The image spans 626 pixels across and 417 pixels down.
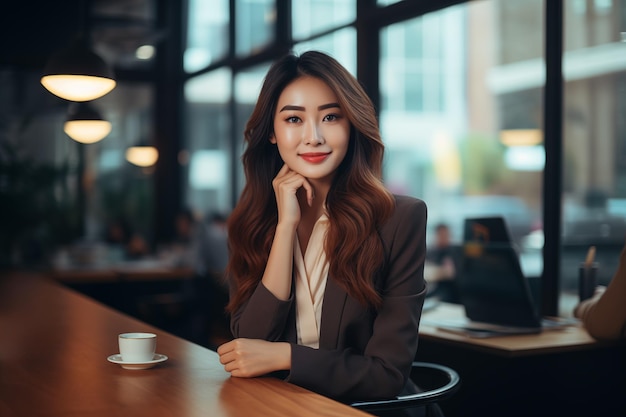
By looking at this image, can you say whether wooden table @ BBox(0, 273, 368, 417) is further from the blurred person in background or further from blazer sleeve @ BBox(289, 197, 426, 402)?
the blurred person in background

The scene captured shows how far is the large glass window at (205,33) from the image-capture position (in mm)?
7688

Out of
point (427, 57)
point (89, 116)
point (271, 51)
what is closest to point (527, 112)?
point (427, 57)

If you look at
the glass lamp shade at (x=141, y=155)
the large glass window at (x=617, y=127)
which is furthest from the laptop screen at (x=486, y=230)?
the glass lamp shade at (x=141, y=155)

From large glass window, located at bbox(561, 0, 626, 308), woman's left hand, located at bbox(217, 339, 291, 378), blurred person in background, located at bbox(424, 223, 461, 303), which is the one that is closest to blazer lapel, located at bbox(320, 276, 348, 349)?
woman's left hand, located at bbox(217, 339, 291, 378)

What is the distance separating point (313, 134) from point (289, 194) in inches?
6.8

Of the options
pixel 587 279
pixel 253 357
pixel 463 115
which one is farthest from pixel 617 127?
pixel 463 115

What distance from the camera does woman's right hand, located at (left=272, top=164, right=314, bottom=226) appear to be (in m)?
2.17

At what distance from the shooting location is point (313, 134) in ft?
7.00

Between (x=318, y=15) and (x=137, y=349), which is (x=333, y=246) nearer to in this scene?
(x=137, y=349)

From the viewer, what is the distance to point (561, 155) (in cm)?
389

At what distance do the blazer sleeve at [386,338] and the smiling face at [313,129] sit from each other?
9.1 inches

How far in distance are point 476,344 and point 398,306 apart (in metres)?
1.02

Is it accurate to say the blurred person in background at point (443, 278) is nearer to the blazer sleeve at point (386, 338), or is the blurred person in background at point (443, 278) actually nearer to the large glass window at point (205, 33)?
the large glass window at point (205, 33)

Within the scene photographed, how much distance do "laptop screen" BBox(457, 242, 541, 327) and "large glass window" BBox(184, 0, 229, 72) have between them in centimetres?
481
